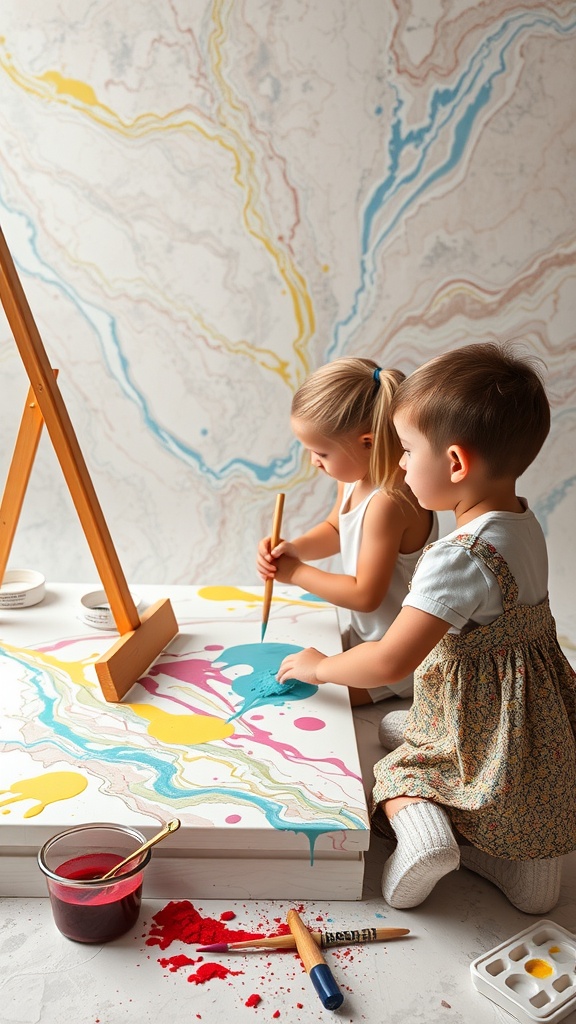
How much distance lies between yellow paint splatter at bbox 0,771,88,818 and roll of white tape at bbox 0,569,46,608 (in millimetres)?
670

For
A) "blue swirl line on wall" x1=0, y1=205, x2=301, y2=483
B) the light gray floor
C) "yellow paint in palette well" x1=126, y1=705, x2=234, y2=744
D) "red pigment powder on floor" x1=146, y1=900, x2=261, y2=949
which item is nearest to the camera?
the light gray floor

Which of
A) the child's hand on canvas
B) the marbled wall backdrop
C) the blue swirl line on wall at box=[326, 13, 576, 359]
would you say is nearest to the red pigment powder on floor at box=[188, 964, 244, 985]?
the child's hand on canvas

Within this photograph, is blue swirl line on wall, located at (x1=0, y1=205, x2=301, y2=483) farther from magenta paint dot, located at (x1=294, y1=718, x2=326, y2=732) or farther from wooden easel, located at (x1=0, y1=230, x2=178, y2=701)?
magenta paint dot, located at (x1=294, y1=718, x2=326, y2=732)

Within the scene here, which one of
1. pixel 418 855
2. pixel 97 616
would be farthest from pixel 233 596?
pixel 418 855

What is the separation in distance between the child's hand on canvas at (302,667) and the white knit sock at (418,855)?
12.6 inches

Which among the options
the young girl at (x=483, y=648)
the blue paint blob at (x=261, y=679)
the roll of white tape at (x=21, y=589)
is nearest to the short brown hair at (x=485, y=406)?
the young girl at (x=483, y=648)

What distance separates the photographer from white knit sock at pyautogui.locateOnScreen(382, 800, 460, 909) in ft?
4.23

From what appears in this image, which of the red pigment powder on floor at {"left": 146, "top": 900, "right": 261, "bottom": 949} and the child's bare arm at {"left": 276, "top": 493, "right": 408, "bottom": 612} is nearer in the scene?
the red pigment powder on floor at {"left": 146, "top": 900, "right": 261, "bottom": 949}

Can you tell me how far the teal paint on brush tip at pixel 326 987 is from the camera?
115 cm

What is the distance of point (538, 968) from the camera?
48.1 inches

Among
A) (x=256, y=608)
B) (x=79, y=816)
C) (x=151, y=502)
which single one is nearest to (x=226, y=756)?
(x=79, y=816)

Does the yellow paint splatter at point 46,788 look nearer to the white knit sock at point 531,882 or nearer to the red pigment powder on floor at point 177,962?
the red pigment powder on floor at point 177,962

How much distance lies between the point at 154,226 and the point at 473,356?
1512 mm

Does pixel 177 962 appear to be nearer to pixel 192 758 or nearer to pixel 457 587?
pixel 192 758
